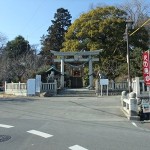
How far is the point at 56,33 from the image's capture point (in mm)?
63781

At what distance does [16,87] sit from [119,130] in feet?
74.1

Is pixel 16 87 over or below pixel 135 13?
below

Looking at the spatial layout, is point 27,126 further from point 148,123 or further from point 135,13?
point 135,13

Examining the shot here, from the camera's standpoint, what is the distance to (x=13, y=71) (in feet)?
158

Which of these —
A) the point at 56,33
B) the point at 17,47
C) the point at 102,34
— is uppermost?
the point at 56,33

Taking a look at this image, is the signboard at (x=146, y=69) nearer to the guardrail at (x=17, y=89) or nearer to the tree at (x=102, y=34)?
the guardrail at (x=17, y=89)

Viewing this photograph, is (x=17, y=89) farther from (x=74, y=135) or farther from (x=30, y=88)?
(x=74, y=135)

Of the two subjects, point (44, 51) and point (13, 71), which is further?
point (44, 51)

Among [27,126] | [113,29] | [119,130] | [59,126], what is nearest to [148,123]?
[119,130]

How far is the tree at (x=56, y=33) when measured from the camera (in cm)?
6291

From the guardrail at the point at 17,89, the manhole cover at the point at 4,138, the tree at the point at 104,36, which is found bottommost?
the manhole cover at the point at 4,138

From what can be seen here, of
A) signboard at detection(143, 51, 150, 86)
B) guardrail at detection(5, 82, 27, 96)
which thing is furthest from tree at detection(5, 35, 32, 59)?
signboard at detection(143, 51, 150, 86)

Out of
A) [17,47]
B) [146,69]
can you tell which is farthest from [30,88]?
[17,47]

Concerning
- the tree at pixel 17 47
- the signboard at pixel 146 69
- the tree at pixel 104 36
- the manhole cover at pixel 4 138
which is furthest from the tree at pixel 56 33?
the manhole cover at pixel 4 138
